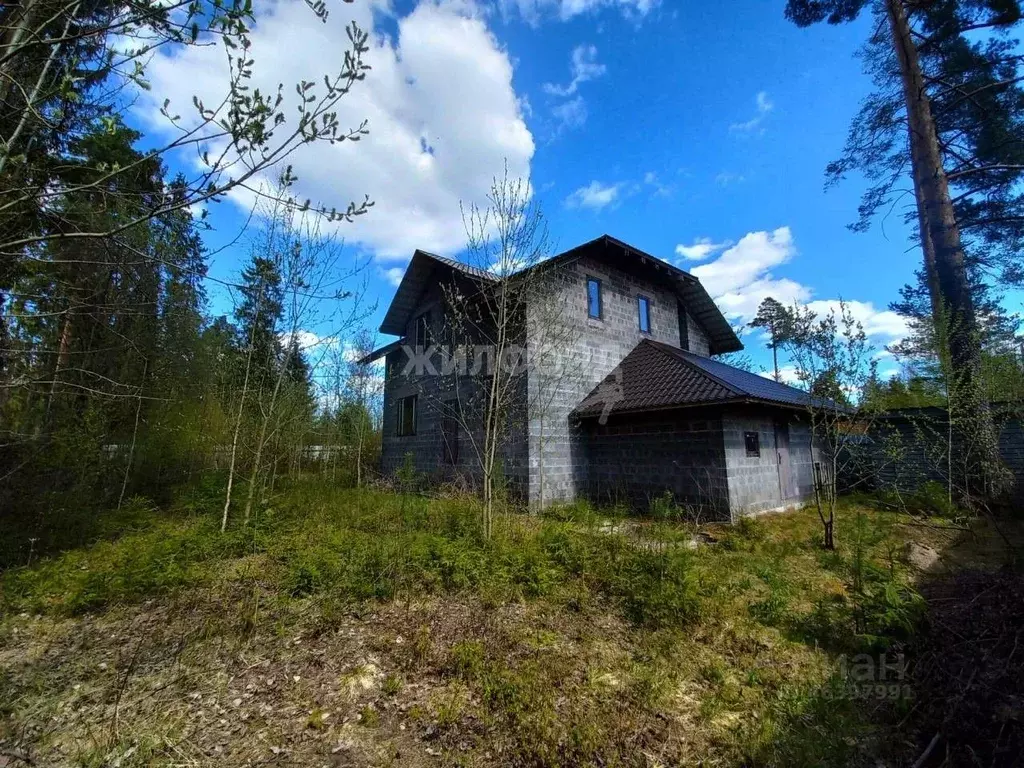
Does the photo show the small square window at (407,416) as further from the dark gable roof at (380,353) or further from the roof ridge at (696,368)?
the roof ridge at (696,368)

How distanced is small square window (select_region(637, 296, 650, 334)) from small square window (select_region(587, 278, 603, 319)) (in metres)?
1.81

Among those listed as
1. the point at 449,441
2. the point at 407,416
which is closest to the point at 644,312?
the point at 449,441

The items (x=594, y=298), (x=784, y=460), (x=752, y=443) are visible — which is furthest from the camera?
(x=594, y=298)

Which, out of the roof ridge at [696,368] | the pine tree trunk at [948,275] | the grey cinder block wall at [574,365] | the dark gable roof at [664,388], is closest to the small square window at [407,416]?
the grey cinder block wall at [574,365]

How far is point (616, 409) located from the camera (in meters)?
9.73

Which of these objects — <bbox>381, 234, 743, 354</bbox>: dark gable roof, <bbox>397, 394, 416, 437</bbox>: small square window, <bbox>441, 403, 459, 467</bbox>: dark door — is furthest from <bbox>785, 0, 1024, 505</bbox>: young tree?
<bbox>397, 394, 416, 437</bbox>: small square window

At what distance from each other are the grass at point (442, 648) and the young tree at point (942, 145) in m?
5.50

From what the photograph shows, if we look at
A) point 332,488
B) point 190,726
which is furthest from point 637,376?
point 190,726

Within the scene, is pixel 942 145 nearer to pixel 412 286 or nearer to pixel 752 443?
pixel 752 443

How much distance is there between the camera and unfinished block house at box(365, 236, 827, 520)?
28.2 feet

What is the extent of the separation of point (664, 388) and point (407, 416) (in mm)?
8565

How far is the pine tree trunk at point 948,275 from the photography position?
8445 mm

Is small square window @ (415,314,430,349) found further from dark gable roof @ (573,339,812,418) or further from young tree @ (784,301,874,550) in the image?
young tree @ (784,301,874,550)

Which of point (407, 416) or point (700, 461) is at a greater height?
point (407, 416)
